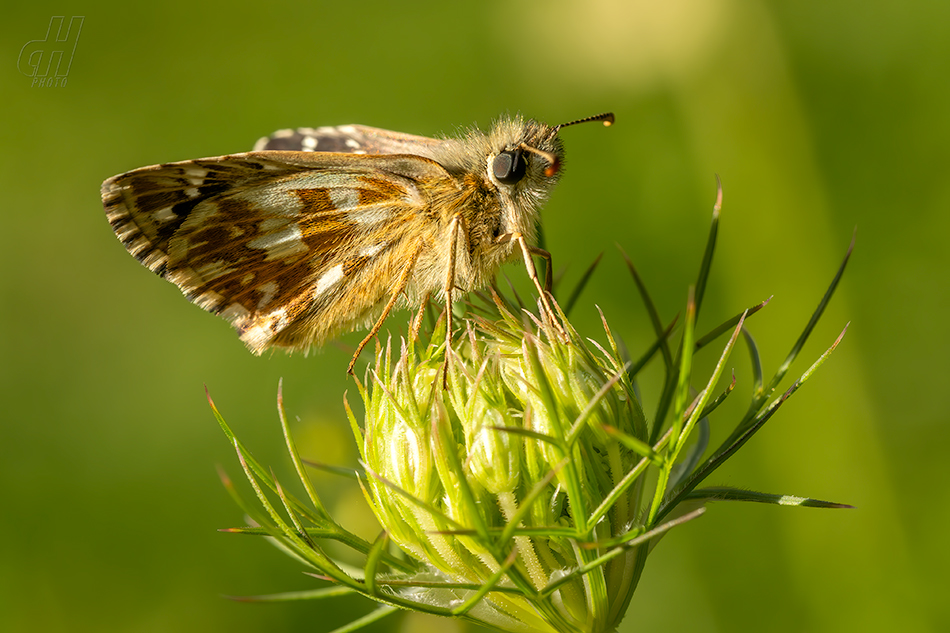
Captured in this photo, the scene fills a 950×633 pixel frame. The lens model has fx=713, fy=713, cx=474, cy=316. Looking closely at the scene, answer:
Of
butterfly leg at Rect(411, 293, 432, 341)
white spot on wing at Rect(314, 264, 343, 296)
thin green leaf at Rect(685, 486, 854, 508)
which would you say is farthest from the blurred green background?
thin green leaf at Rect(685, 486, 854, 508)

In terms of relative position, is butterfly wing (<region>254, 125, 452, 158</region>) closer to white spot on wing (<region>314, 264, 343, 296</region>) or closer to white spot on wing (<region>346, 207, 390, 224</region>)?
white spot on wing (<region>346, 207, 390, 224</region>)

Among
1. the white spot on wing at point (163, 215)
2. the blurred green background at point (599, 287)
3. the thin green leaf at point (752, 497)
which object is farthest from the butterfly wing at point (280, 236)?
the thin green leaf at point (752, 497)

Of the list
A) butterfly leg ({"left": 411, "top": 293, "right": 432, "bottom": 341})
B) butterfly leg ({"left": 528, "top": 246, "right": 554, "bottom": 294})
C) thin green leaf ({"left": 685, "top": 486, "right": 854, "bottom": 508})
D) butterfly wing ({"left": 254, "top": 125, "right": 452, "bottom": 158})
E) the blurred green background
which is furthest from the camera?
the blurred green background

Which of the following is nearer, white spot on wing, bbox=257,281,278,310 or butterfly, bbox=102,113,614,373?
butterfly, bbox=102,113,614,373

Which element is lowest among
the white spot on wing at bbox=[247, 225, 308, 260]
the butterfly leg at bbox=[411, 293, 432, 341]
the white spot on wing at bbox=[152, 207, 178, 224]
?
the butterfly leg at bbox=[411, 293, 432, 341]

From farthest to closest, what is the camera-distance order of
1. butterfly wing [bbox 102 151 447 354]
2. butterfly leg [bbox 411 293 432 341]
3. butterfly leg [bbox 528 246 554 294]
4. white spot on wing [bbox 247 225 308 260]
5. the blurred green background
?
the blurred green background, white spot on wing [bbox 247 225 308 260], butterfly wing [bbox 102 151 447 354], butterfly leg [bbox 528 246 554 294], butterfly leg [bbox 411 293 432 341]

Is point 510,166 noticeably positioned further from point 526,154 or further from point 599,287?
point 599,287

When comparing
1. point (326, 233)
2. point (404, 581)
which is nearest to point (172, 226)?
point (326, 233)

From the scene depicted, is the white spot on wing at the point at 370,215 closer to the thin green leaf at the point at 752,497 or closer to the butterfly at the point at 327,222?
the butterfly at the point at 327,222
